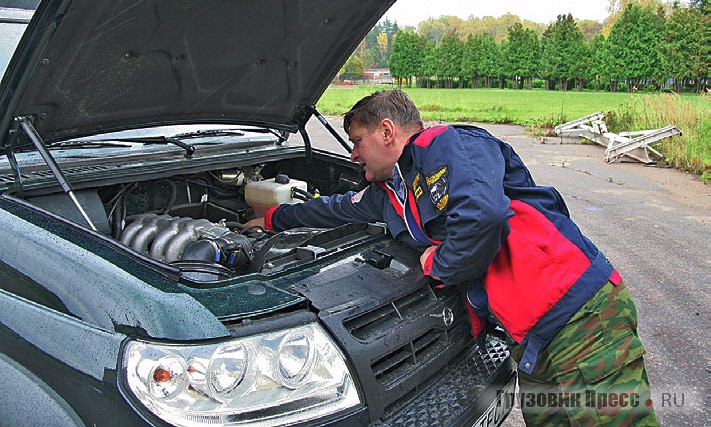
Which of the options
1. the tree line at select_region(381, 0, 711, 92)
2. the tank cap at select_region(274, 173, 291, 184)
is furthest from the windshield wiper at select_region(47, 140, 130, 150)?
the tree line at select_region(381, 0, 711, 92)

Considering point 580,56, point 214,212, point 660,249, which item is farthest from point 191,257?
point 580,56

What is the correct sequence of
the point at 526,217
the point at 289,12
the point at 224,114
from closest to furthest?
the point at 526,217 → the point at 289,12 → the point at 224,114

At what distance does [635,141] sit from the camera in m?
11.4

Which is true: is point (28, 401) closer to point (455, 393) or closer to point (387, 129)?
point (455, 393)

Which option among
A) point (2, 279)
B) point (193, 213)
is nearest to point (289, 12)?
point (193, 213)

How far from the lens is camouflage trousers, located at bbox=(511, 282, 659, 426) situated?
2012 mm

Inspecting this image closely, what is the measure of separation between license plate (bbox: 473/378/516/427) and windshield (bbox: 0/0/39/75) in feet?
8.54

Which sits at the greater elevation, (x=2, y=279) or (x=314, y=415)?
(x=2, y=279)

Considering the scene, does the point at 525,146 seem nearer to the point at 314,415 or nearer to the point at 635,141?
the point at 635,141

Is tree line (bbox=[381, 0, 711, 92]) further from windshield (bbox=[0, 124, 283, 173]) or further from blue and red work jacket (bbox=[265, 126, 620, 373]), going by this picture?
blue and red work jacket (bbox=[265, 126, 620, 373])

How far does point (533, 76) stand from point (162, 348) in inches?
2021

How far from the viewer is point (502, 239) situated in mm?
2070

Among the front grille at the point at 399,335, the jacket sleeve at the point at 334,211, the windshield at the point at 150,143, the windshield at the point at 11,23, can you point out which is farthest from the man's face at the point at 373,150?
the windshield at the point at 11,23

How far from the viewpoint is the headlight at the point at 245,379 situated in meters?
1.42
